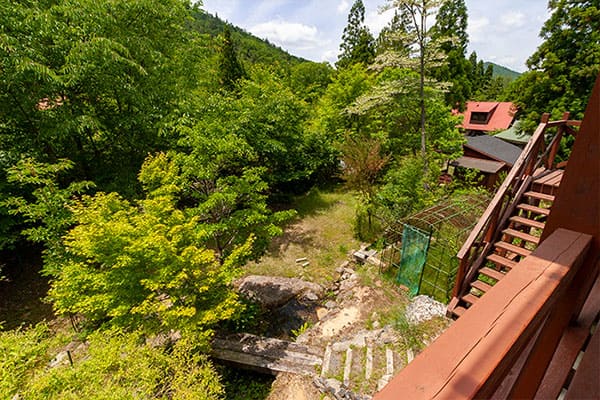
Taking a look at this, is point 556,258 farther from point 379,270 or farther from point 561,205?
point 379,270

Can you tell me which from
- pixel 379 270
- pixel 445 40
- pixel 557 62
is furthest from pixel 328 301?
pixel 557 62

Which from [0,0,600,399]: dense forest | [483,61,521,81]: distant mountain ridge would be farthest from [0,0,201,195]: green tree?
[483,61,521,81]: distant mountain ridge

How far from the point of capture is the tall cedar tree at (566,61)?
1018cm

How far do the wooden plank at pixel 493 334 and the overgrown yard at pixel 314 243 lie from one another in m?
6.41

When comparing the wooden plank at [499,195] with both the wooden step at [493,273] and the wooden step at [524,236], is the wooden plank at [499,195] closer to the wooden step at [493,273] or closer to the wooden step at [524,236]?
the wooden step at [524,236]

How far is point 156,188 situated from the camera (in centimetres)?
518

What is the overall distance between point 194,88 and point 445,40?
372 inches

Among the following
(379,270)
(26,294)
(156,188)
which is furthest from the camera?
(379,270)

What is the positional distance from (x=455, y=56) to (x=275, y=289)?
22.5m

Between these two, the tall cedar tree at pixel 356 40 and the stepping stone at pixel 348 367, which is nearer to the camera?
the stepping stone at pixel 348 367

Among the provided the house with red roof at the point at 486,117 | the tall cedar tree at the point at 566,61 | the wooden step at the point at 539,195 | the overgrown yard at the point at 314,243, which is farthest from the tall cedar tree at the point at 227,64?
the house with red roof at the point at 486,117

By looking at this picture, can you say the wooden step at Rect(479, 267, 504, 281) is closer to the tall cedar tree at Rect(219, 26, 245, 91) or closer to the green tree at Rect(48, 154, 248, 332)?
the green tree at Rect(48, 154, 248, 332)

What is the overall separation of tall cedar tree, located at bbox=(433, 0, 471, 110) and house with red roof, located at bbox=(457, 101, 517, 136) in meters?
4.10

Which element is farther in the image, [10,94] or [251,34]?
[251,34]
